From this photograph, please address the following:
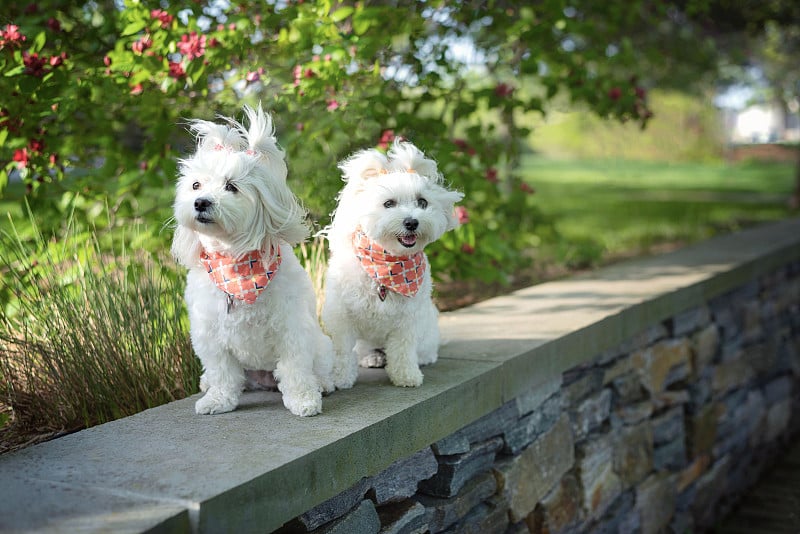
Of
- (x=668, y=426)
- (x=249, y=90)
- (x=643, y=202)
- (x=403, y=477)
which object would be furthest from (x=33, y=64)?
(x=643, y=202)

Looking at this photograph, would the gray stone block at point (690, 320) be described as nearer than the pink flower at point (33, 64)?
No

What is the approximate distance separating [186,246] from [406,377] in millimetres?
927

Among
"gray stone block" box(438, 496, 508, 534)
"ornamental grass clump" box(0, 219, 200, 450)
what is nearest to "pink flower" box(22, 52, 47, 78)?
"ornamental grass clump" box(0, 219, 200, 450)

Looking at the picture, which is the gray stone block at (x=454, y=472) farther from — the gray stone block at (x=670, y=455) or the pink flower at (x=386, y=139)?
the gray stone block at (x=670, y=455)

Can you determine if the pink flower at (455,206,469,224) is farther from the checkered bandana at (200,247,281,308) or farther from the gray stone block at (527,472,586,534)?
the checkered bandana at (200,247,281,308)

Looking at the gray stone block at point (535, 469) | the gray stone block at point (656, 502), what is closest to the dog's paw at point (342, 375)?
the gray stone block at point (535, 469)

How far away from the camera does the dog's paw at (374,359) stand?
3.59 metres

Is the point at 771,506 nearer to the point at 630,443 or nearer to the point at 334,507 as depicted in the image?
the point at 630,443

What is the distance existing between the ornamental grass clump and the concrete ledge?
0.40m

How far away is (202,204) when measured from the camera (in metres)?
2.62

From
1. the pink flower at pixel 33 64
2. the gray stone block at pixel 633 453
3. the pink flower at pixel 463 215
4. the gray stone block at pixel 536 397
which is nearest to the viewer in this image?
the gray stone block at pixel 536 397

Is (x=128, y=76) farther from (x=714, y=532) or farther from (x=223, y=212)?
(x=714, y=532)

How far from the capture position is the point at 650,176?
789 inches

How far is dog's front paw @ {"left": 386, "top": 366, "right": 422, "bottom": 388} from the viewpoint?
125 inches
